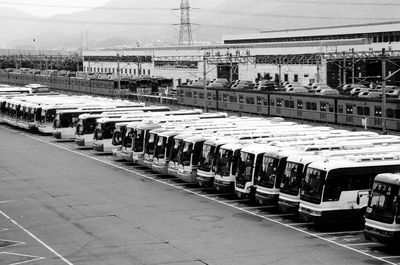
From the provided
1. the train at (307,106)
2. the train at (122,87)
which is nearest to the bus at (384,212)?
the train at (307,106)

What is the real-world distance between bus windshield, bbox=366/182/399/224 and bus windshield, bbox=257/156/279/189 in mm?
7145

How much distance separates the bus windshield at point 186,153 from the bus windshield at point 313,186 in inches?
453

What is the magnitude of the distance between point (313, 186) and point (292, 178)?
184cm

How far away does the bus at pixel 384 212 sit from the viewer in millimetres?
26594

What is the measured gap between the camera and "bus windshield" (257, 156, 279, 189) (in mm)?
34619

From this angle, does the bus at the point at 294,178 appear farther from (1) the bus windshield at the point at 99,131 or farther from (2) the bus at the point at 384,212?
(1) the bus windshield at the point at 99,131

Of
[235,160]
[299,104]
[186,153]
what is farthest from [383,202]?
[299,104]

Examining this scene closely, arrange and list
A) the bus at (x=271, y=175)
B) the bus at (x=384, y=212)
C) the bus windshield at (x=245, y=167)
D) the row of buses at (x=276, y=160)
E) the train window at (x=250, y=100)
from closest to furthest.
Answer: the bus at (x=384, y=212) → the row of buses at (x=276, y=160) → the bus at (x=271, y=175) → the bus windshield at (x=245, y=167) → the train window at (x=250, y=100)

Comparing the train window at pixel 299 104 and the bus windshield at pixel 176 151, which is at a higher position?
the train window at pixel 299 104

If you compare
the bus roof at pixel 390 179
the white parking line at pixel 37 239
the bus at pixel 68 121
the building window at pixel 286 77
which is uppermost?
the building window at pixel 286 77

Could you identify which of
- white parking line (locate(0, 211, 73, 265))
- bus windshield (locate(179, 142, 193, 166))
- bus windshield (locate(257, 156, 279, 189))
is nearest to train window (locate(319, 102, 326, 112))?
bus windshield (locate(179, 142, 193, 166))

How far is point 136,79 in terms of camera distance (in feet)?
385

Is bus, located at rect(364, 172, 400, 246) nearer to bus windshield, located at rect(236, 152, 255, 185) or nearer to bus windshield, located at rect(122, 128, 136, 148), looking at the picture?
bus windshield, located at rect(236, 152, 255, 185)

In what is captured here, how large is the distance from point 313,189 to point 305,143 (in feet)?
25.7
